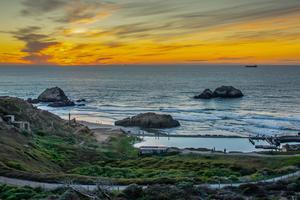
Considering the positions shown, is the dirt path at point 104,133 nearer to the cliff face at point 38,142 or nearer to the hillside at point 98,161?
the cliff face at point 38,142

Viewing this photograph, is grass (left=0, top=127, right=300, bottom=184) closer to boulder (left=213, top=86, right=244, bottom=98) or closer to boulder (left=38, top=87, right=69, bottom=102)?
boulder (left=38, top=87, right=69, bottom=102)

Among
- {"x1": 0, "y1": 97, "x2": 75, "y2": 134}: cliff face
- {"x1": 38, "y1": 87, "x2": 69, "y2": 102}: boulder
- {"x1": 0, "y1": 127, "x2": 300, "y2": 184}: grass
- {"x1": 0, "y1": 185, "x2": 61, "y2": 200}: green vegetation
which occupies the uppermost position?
{"x1": 38, "y1": 87, "x2": 69, "y2": 102}: boulder

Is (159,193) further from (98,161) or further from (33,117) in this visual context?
(33,117)

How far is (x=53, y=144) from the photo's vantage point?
55344mm

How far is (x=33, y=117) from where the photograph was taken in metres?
69.2

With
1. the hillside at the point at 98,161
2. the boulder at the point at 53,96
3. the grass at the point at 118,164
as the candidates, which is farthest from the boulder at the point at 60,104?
the grass at the point at 118,164

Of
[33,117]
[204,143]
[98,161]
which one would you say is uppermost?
[33,117]

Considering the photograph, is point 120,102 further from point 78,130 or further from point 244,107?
point 78,130

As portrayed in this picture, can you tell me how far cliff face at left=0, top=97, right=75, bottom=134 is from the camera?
65550 mm

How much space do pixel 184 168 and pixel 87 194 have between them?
870 inches

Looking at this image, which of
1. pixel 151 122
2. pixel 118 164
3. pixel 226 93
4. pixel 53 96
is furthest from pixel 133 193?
pixel 226 93

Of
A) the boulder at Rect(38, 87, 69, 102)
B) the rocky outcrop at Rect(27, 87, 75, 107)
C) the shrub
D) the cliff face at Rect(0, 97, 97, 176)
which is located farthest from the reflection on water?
the boulder at Rect(38, 87, 69, 102)

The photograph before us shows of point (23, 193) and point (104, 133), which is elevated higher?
point (23, 193)

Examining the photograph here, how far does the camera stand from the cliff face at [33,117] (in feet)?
215
